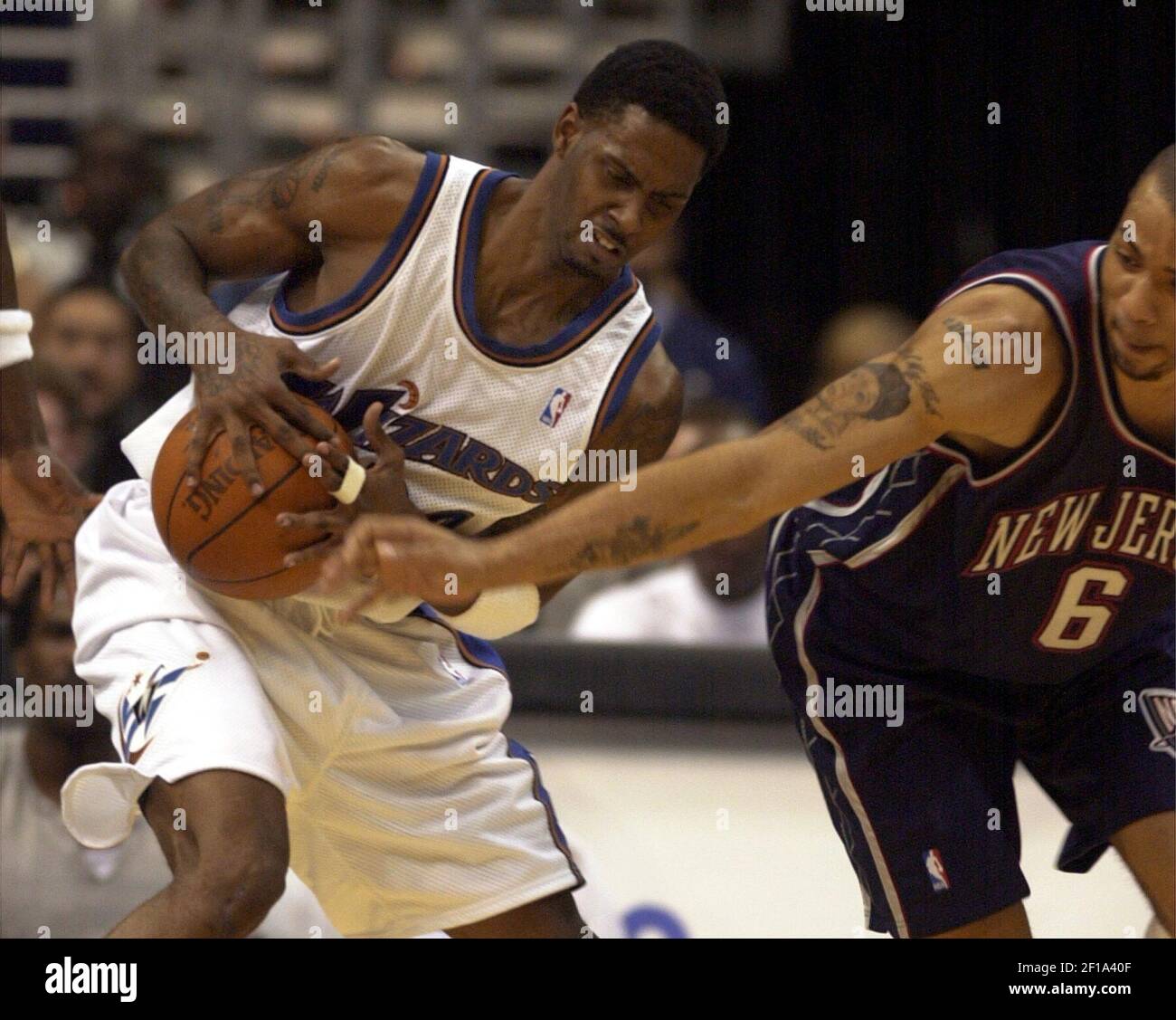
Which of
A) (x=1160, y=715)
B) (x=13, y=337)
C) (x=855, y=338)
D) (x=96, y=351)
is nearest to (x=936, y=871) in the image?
(x=1160, y=715)

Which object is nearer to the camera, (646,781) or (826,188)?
(646,781)

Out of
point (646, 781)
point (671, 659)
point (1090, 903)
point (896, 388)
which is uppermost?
point (896, 388)

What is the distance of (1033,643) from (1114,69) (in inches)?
180

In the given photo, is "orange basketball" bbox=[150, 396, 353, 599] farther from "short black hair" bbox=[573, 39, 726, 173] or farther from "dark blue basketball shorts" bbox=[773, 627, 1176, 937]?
"dark blue basketball shorts" bbox=[773, 627, 1176, 937]

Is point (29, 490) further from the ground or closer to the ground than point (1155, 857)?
further from the ground

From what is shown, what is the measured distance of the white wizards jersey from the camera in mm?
3314

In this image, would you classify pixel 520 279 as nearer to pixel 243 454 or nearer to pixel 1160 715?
pixel 243 454

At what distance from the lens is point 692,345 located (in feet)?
21.2

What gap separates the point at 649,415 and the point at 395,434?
0.49m

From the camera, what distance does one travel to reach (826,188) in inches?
286

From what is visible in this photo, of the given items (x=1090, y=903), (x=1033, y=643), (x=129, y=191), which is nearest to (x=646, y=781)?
(x=1090, y=903)
